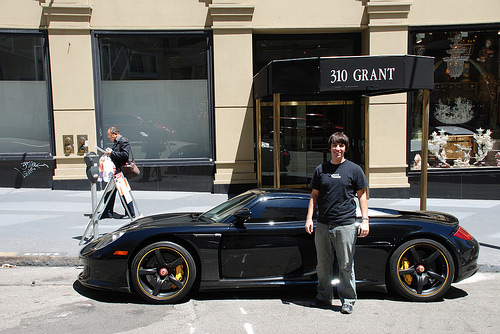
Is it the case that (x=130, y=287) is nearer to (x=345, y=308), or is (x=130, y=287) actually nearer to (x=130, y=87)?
(x=345, y=308)

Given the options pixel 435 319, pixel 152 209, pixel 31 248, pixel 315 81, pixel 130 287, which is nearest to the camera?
pixel 435 319

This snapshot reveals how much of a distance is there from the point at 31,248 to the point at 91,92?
17.5 feet

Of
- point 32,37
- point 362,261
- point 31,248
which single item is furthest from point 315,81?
point 32,37

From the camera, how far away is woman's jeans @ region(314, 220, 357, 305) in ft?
15.3

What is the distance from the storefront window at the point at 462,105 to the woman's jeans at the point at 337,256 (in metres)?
7.37

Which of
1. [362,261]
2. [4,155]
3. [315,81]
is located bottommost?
[362,261]

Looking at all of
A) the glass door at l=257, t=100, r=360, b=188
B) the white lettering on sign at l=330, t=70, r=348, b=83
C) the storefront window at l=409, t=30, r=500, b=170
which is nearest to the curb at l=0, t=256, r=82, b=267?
the white lettering on sign at l=330, t=70, r=348, b=83

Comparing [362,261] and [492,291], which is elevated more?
[362,261]

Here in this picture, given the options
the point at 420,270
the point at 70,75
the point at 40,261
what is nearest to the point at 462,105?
the point at 420,270

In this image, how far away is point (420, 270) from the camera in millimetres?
5004

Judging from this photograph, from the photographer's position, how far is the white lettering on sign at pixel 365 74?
8.08m

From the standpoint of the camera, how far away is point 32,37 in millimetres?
11250

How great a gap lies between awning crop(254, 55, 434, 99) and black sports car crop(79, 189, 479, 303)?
11.8 feet

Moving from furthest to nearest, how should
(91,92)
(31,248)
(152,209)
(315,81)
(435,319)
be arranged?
(91,92) < (152,209) < (315,81) < (31,248) < (435,319)
